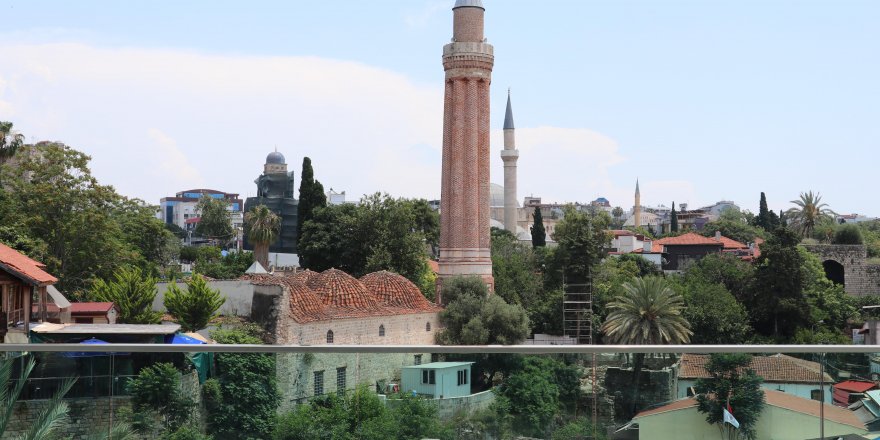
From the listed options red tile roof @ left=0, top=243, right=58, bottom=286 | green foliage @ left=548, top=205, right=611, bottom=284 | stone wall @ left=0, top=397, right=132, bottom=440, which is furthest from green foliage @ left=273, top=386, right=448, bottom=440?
green foliage @ left=548, top=205, right=611, bottom=284

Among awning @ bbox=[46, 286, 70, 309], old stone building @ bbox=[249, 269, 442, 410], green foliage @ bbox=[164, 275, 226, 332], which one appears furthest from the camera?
old stone building @ bbox=[249, 269, 442, 410]

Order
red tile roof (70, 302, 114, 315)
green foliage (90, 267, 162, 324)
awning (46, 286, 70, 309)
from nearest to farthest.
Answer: red tile roof (70, 302, 114, 315)
awning (46, 286, 70, 309)
green foliage (90, 267, 162, 324)

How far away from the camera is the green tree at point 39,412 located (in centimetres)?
350

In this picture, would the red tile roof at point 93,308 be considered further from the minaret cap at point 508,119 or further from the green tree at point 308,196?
the minaret cap at point 508,119

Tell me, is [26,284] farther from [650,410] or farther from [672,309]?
[672,309]

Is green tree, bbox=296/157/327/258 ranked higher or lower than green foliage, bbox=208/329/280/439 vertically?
higher

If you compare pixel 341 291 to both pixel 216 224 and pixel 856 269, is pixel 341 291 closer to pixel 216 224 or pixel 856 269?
pixel 856 269

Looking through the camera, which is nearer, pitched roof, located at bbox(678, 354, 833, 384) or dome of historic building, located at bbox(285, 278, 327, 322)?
pitched roof, located at bbox(678, 354, 833, 384)

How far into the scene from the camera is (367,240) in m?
39.0

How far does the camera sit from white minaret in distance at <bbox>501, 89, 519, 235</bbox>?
227 feet

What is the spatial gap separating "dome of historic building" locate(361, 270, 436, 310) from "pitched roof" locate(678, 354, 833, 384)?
77.5ft

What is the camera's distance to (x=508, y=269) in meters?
42.5

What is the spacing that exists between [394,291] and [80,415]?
2444 centimetres

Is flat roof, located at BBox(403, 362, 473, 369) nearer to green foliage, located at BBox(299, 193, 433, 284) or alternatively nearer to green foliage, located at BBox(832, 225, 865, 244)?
green foliage, located at BBox(299, 193, 433, 284)
